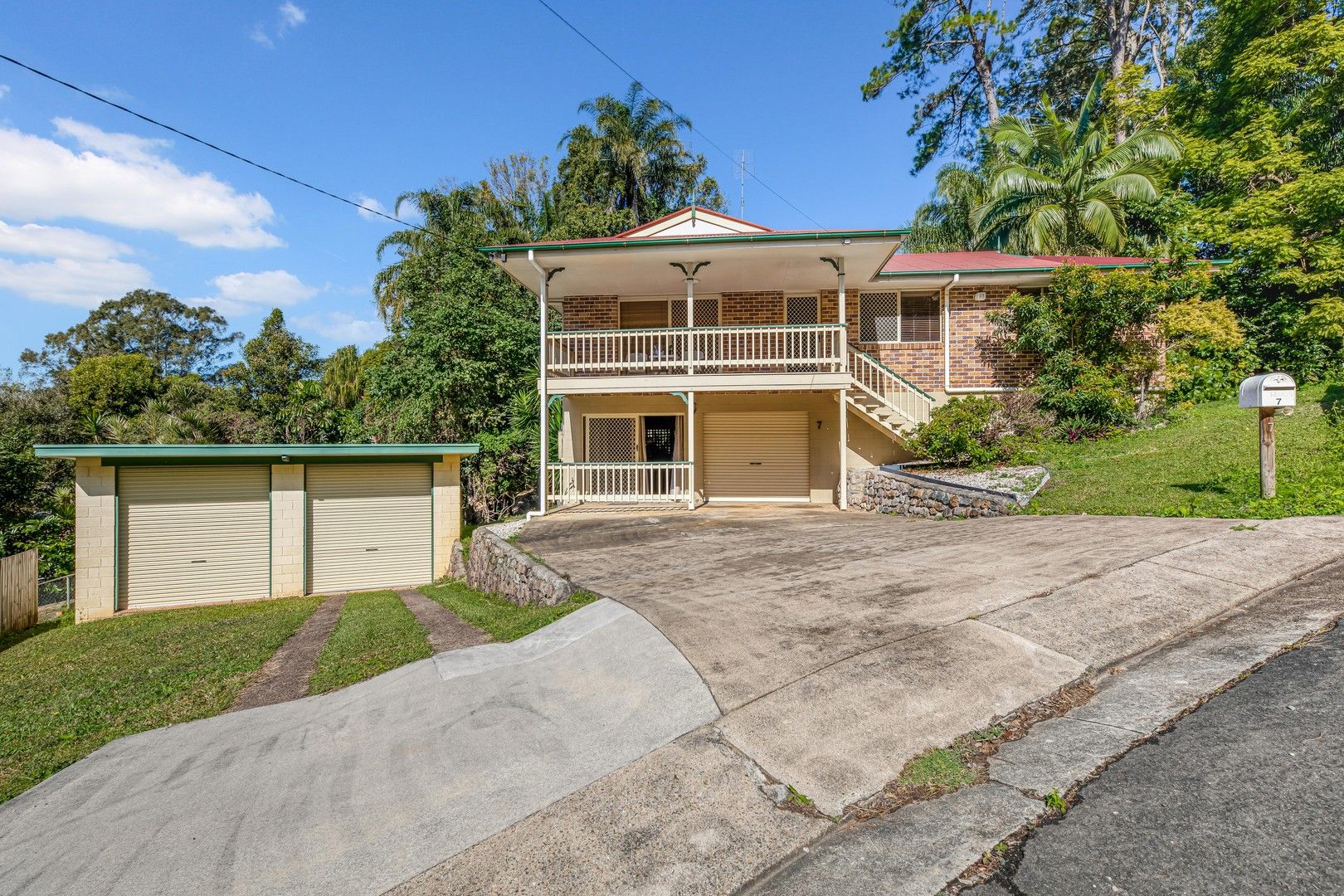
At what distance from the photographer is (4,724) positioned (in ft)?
17.5

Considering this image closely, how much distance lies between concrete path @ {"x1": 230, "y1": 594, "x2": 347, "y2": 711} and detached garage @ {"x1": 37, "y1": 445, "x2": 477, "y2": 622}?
4932 mm

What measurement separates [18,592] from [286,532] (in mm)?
4259

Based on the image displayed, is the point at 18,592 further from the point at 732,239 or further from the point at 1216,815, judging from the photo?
the point at 1216,815

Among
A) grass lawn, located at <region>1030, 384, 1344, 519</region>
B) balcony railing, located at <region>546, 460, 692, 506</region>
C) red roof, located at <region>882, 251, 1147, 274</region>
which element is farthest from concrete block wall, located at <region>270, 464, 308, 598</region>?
red roof, located at <region>882, 251, 1147, 274</region>

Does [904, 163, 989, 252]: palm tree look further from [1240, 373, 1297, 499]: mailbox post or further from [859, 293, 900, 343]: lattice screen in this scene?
[1240, 373, 1297, 499]: mailbox post

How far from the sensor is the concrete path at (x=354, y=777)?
291 centimetres

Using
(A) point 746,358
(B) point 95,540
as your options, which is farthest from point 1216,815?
(B) point 95,540

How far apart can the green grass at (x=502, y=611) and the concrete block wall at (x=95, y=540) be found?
23.1 feet

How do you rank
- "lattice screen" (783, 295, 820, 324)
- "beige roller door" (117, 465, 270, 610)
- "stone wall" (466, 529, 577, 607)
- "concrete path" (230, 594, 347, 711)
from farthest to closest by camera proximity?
1. "lattice screen" (783, 295, 820, 324)
2. "beige roller door" (117, 465, 270, 610)
3. "stone wall" (466, 529, 577, 607)
4. "concrete path" (230, 594, 347, 711)

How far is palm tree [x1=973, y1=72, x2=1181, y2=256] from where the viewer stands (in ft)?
60.7

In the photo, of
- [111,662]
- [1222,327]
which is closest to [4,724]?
[111,662]

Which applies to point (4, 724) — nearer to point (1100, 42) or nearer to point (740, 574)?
point (740, 574)

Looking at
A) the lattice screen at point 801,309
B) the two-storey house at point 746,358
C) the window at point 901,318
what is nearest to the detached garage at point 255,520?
the two-storey house at point 746,358

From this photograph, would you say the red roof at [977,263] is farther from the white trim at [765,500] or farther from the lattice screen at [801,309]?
the white trim at [765,500]
